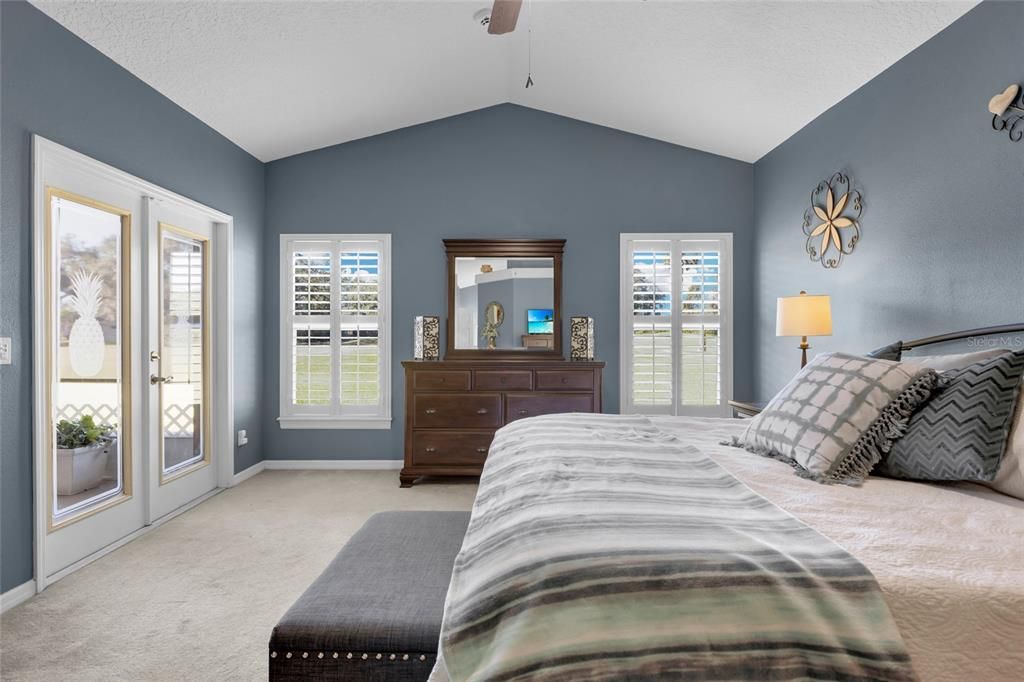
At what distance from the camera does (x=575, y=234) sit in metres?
4.84

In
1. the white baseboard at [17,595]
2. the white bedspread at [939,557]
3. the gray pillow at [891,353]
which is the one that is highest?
the gray pillow at [891,353]

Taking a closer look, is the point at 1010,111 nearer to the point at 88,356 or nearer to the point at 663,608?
the point at 663,608

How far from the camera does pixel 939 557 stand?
1033 mm

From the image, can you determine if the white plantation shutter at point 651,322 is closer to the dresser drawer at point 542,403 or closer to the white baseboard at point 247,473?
the dresser drawer at point 542,403

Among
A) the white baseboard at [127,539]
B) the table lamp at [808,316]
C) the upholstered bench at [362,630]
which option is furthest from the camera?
the table lamp at [808,316]

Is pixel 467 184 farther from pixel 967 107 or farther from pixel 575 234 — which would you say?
pixel 967 107

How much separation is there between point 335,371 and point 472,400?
4.49 ft

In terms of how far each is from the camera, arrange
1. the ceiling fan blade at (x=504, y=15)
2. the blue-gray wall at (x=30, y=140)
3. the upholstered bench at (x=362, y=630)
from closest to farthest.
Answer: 1. the upholstered bench at (x=362, y=630)
2. the ceiling fan blade at (x=504, y=15)
3. the blue-gray wall at (x=30, y=140)

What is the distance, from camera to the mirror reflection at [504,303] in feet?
15.6

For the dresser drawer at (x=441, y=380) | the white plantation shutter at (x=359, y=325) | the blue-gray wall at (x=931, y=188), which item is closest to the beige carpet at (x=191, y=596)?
the dresser drawer at (x=441, y=380)

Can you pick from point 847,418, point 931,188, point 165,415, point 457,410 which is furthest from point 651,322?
point 165,415

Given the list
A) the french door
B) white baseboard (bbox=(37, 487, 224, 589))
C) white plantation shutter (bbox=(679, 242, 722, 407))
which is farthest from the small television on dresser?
white baseboard (bbox=(37, 487, 224, 589))

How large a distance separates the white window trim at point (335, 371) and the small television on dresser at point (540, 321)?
1.23m

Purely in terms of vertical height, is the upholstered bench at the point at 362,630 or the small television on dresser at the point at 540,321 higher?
the small television on dresser at the point at 540,321
